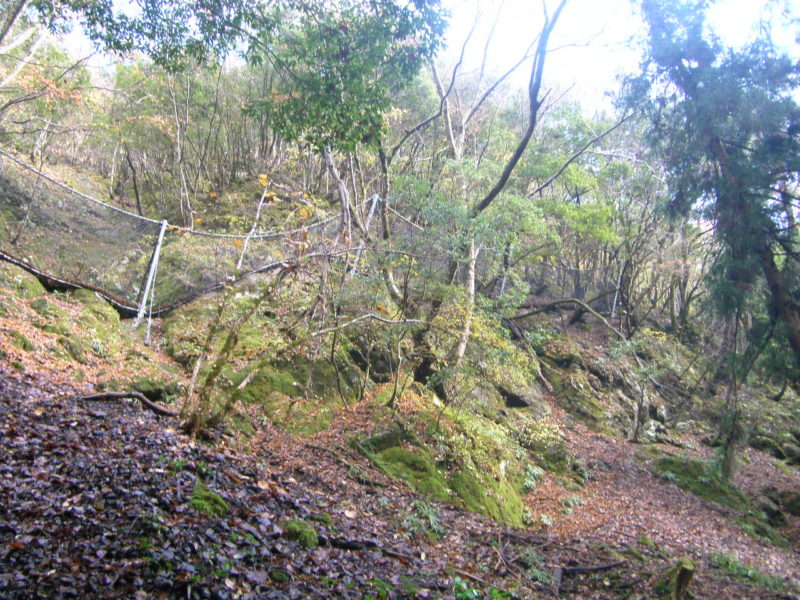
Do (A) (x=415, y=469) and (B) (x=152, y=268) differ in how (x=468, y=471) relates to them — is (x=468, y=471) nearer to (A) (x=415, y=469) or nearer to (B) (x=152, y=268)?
(A) (x=415, y=469)

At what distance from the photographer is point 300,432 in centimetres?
738

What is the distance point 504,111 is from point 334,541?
17930mm

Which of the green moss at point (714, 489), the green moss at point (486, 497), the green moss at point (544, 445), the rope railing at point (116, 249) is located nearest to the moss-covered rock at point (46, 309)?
the rope railing at point (116, 249)

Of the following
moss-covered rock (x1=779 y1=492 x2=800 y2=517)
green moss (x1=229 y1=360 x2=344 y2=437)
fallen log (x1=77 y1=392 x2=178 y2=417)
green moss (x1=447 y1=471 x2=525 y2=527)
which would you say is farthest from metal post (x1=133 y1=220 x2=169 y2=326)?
moss-covered rock (x1=779 y1=492 x2=800 y2=517)

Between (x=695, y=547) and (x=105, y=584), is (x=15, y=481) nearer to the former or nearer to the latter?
(x=105, y=584)

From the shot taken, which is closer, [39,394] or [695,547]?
[39,394]

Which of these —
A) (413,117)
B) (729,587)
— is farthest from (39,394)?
(413,117)

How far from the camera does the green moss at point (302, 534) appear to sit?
13.6 ft

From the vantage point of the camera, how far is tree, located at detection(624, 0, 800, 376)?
6375mm

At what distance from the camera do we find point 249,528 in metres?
3.94

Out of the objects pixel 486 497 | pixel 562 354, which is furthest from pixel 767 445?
pixel 486 497

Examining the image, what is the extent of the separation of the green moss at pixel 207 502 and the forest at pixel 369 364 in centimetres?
2

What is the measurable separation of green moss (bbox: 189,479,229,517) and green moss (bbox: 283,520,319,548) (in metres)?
0.53

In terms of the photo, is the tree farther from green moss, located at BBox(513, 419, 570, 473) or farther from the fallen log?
the fallen log
